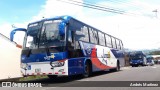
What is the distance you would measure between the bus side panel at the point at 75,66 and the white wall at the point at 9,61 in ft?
16.2

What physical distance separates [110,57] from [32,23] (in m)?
9.83

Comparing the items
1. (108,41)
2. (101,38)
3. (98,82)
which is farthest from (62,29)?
(108,41)

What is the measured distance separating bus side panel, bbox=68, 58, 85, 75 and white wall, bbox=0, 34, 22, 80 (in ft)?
16.2

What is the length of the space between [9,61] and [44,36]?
5.14 m

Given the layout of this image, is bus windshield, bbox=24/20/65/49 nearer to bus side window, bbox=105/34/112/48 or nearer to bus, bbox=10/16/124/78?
bus, bbox=10/16/124/78

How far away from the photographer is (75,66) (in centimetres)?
1616

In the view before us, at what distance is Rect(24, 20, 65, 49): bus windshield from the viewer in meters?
15.1

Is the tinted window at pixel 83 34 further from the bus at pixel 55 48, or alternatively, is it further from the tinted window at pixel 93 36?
the tinted window at pixel 93 36

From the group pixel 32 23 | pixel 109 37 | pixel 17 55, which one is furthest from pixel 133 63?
pixel 32 23

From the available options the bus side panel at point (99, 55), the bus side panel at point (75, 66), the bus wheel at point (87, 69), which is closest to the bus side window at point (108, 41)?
the bus side panel at point (99, 55)

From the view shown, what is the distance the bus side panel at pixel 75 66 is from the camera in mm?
15402

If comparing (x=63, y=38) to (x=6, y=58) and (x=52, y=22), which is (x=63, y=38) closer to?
(x=52, y=22)

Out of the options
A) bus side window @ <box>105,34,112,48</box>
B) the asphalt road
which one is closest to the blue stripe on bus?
the asphalt road

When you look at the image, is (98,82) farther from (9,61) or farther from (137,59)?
(137,59)
